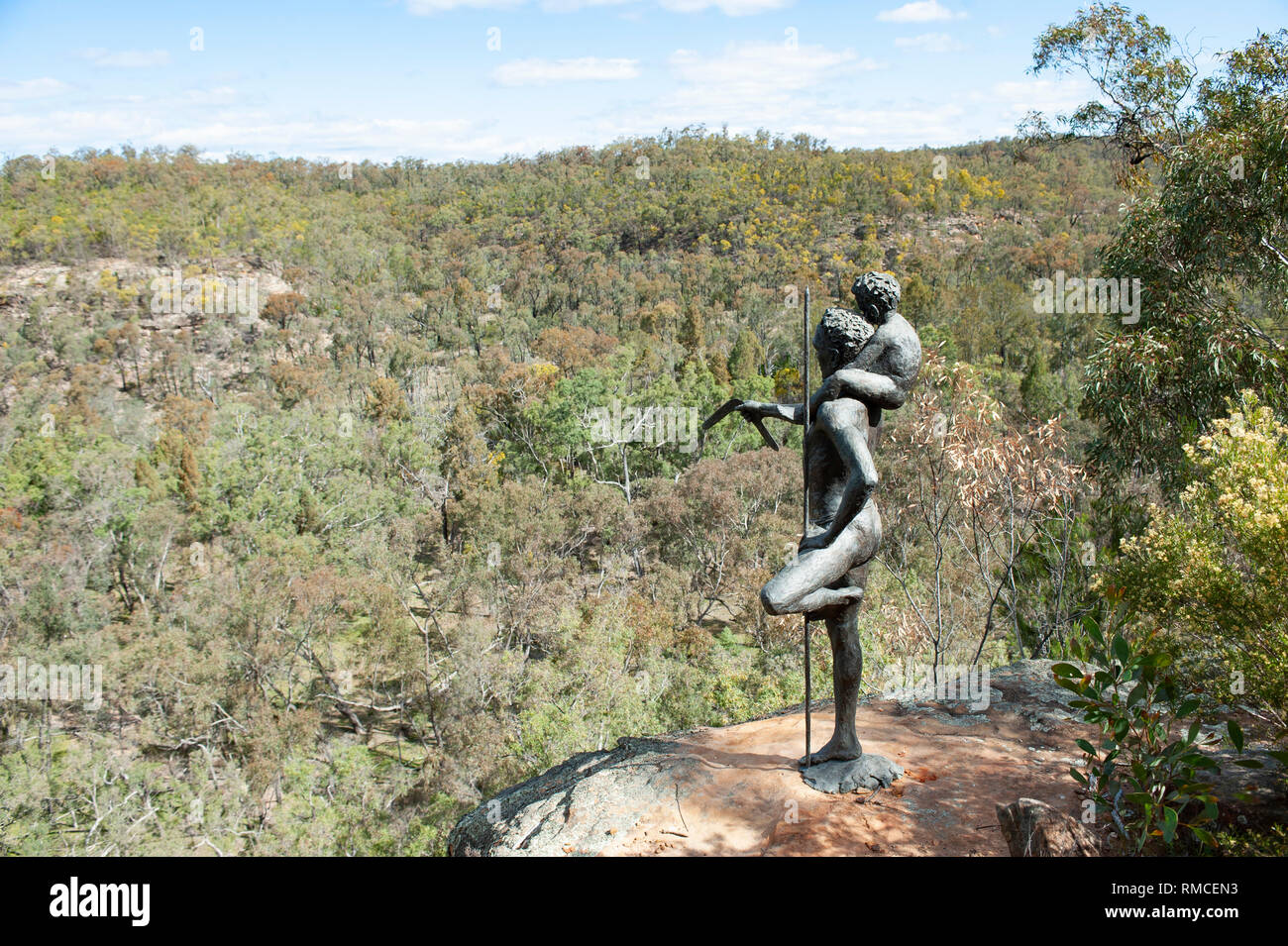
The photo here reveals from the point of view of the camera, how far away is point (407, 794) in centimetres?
1919

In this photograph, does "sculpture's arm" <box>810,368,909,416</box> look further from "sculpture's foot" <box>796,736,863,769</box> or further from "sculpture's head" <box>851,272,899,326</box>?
"sculpture's foot" <box>796,736,863,769</box>

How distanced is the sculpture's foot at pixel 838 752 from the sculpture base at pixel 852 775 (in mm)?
22

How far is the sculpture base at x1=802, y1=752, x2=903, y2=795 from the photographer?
505 cm

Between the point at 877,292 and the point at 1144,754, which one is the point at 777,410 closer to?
the point at 877,292

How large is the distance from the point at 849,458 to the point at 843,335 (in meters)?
0.80

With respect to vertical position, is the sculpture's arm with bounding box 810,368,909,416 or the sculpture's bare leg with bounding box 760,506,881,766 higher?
the sculpture's arm with bounding box 810,368,909,416

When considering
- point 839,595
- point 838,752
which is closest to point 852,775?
point 838,752

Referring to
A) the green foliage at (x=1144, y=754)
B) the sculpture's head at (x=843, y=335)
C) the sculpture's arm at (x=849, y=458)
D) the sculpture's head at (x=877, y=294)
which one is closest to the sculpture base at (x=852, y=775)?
the green foliage at (x=1144, y=754)

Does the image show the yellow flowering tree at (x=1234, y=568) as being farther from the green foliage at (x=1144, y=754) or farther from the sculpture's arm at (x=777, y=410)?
the sculpture's arm at (x=777, y=410)

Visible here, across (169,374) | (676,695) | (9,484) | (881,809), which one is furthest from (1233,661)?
(169,374)

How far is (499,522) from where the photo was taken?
995 inches

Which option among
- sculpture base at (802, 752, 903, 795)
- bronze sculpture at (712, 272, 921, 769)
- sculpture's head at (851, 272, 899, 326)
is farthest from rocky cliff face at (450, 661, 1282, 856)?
sculpture's head at (851, 272, 899, 326)

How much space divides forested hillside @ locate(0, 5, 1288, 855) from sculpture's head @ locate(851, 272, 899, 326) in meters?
2.02
